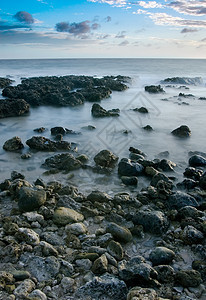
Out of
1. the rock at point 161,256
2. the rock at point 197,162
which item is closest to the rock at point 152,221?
the rock at point 161,256

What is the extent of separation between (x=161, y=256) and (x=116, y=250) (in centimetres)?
62

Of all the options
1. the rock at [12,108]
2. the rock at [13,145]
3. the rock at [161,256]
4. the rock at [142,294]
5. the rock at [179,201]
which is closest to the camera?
the rock at [142,294]

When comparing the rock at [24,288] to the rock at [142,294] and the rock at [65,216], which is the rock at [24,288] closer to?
the rock at [142,294]

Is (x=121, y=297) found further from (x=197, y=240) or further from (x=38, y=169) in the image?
(x=38, y=169)

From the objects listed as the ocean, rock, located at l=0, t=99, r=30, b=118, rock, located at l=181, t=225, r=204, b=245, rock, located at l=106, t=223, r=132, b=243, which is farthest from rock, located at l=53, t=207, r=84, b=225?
rock, located at l=0, t=99, r=30, b=118

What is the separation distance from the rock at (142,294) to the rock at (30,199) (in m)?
2.47

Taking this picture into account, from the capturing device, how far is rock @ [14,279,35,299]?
2908 millimetres

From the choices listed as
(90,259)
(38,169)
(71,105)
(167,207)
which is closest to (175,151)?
(167,207)

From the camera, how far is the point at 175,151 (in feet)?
Answer: 28.9

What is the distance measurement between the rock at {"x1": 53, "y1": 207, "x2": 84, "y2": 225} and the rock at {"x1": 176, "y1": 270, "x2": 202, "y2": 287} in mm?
1887

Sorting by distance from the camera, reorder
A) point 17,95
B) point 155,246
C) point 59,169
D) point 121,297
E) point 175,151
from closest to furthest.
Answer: point 121,297, point 155,246, point 59,169, point 175,151, point 17,95

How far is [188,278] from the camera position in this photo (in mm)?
3279

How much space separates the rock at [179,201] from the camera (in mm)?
5113

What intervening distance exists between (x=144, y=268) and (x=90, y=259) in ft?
2.48
